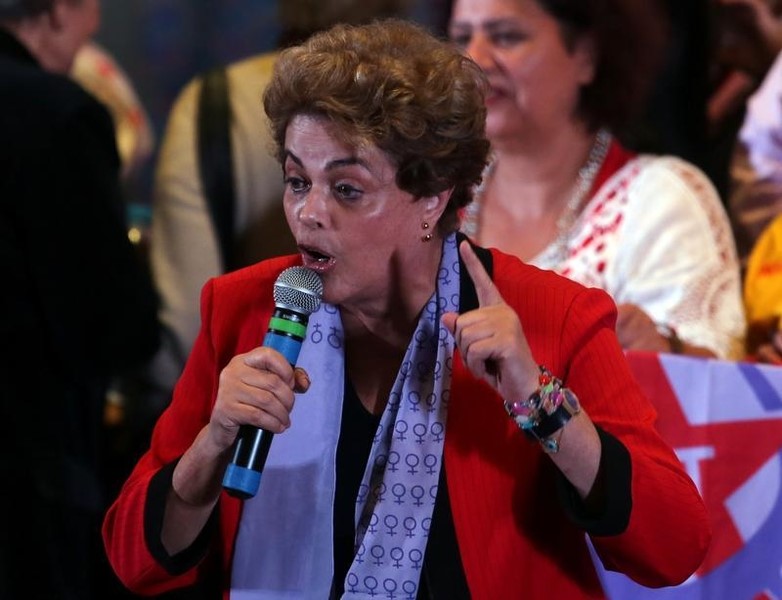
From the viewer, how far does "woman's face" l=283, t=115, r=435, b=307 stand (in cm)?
206

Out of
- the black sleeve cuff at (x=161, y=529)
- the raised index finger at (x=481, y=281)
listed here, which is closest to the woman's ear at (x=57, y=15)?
the black sleeve cuff at (x=161, y=529)

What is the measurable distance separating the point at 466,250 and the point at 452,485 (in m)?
0.37

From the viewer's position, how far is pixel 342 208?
208cm

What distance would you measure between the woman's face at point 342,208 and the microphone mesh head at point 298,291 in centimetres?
6

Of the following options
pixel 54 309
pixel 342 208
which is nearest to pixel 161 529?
pixel 342 208

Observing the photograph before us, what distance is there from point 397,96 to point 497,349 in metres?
0.41

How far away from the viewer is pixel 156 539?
2.14m

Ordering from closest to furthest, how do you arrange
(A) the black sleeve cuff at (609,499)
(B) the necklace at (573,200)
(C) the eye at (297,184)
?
1. (A) the black sleeve cuff at (609,499)
2. (C) the eye at (297,184)
3. (B) the necklace at (573,200)

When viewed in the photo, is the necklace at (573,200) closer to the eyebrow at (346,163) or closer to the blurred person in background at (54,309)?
the blurred person in background at (54,309)

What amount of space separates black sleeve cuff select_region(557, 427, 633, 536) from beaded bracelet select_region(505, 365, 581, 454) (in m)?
0.09

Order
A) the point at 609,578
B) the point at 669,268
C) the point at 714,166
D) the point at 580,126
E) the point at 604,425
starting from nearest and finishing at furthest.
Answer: the point at 604,425 < the point at 609,578 < the point at 669,268 < the point at 580,126 < the point at 714,166

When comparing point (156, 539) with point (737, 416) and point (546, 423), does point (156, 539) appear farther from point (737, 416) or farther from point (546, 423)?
point (737, 416)

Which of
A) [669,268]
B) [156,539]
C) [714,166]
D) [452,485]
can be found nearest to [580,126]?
[669,268]

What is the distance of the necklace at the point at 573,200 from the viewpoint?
10.9ft
